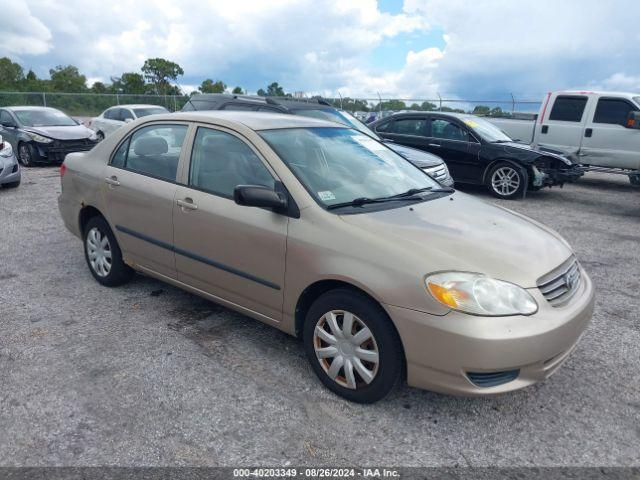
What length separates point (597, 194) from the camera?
1078 cm

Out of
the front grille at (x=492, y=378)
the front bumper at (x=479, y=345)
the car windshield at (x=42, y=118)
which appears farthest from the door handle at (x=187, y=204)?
the car windshield at (x=42, y=118)

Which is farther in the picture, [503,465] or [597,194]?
[597,194]

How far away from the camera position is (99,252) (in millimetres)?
4680

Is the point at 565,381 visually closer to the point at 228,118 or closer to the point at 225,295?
the point at 225,295

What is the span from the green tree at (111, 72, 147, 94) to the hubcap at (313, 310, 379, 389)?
186ft

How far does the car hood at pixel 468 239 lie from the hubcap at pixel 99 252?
259cm

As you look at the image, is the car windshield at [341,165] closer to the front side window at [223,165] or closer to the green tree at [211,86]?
the front side window at [223,165]

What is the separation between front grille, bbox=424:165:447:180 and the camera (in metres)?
7.91

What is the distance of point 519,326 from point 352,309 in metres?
0.86

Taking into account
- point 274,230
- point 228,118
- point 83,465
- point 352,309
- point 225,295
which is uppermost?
point 228,118

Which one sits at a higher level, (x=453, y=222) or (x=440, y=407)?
(x=453, y=222)

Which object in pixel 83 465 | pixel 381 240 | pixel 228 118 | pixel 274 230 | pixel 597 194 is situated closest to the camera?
pixel 83 465

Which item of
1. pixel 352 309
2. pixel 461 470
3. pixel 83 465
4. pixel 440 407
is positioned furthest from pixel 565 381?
pixel 83 465

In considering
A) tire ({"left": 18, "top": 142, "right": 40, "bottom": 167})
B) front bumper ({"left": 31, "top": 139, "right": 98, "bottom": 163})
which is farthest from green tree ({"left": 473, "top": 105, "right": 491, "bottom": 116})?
tire ({"left": 18, "top": 142, "right": 40, "bottom": 167})
